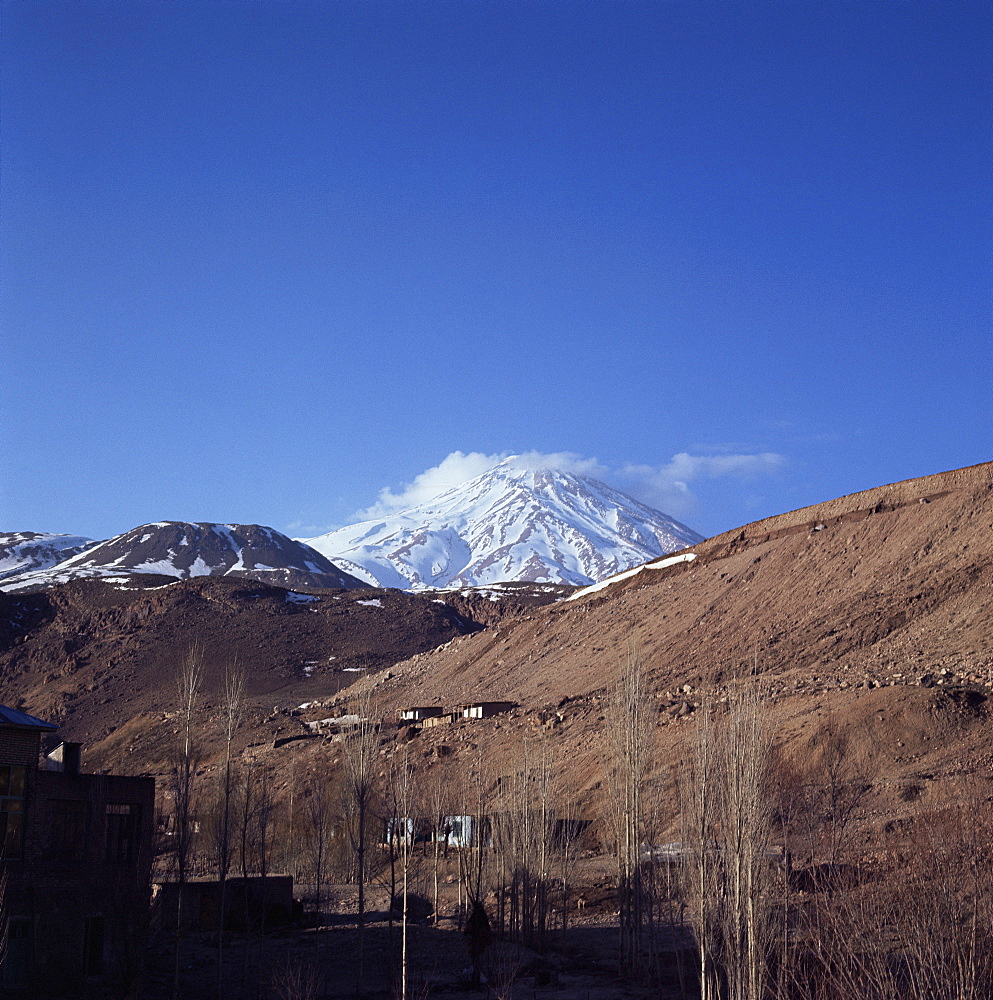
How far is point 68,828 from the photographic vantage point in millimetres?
22688

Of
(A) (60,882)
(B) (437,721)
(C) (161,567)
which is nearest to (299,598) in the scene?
(B) (437,721)

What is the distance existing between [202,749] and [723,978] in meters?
47.5

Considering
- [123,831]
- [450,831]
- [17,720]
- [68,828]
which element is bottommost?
[450,831]

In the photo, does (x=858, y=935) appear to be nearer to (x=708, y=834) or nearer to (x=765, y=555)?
(x=708, y=834)

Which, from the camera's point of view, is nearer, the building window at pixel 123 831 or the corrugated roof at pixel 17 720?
the corrugated roof at pixel 17 720

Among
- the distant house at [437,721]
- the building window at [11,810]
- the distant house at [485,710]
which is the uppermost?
the distant house at [485,710]

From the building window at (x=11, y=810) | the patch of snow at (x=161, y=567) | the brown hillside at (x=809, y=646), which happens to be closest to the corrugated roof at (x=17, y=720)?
the building window at (x=11, y=810)

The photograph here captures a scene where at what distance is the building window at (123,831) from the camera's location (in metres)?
24.3

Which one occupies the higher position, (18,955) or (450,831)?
(450,831)

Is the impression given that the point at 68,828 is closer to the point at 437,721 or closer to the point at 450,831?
the point at 450,831

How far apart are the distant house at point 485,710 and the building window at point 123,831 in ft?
97.6

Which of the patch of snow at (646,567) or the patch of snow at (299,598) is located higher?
the patch of snow at (299,598)

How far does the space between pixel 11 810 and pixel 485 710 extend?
34283 millimetres

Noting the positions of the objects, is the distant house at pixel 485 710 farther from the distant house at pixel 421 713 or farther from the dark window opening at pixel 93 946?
the dark window opening at pixel 93 946
